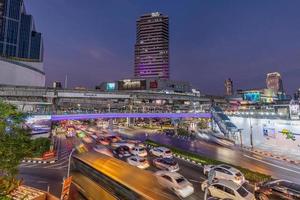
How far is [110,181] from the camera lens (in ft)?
39.8

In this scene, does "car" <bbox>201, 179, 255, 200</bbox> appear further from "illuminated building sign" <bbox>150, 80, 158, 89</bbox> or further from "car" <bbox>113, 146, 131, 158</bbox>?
"illuminated building sign" <bbox>150, 80, 158, 89</bbox>

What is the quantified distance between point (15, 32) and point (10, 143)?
18279 centimetres

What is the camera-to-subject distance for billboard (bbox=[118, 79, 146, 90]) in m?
153

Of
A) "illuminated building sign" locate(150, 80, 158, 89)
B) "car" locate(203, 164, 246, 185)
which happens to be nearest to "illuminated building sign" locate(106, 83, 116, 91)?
"illuminated building sign" locate(150, 80, 158, 89)

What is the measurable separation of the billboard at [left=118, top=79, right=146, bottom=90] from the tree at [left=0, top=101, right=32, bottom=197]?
459 ft

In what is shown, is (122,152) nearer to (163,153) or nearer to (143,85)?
(163,153)

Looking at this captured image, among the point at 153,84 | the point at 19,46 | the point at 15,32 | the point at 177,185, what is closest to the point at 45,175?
the point at 177,185

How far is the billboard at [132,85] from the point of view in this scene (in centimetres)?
15339

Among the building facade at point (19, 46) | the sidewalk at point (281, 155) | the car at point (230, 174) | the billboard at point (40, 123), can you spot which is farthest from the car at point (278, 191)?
the building facade at point (19, 46)

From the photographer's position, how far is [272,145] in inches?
1529

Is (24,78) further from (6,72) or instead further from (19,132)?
(19,132)

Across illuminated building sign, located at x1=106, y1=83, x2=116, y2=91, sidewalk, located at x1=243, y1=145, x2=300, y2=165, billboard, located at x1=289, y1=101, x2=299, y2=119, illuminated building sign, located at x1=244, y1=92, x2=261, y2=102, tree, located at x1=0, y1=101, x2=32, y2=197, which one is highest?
illuminated building sign, located at x1=106, y1=83, x2=116, y2=91

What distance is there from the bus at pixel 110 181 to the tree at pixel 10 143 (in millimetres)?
4200

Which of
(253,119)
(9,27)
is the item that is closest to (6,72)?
(9,27)
